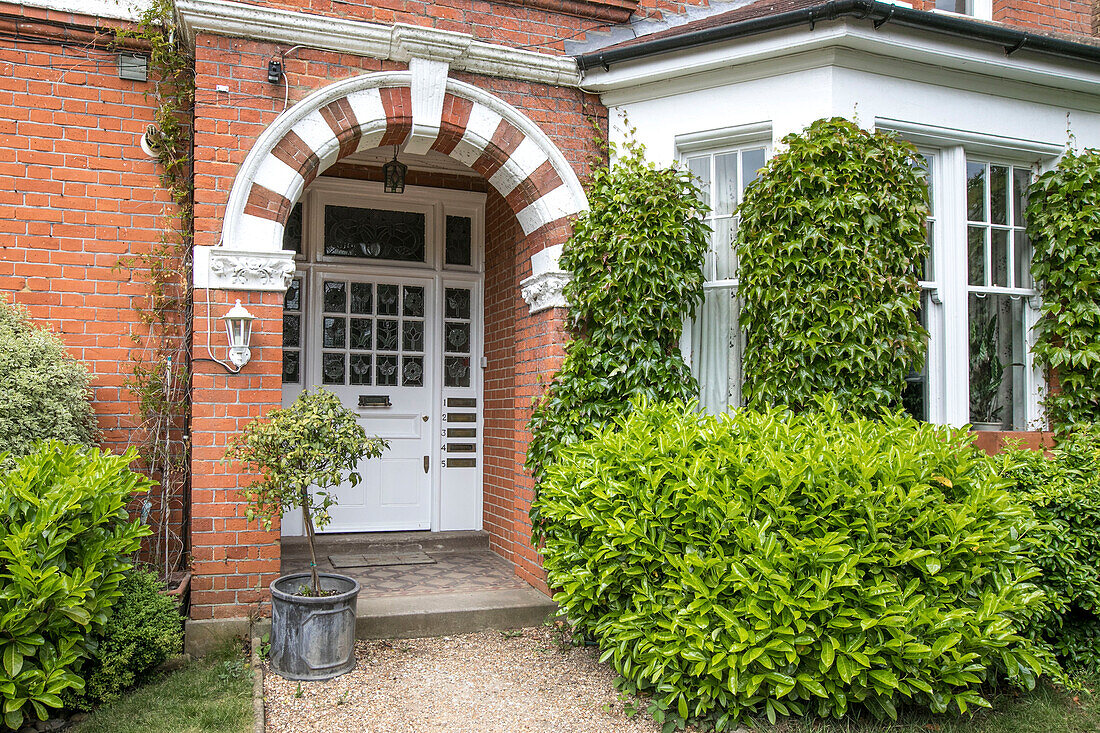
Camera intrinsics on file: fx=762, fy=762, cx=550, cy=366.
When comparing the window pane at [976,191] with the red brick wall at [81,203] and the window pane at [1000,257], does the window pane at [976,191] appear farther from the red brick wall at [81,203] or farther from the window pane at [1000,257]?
the red brick wall at [81,203]

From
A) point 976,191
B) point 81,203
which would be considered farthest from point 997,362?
point 81,203

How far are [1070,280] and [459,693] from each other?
523 centimetres

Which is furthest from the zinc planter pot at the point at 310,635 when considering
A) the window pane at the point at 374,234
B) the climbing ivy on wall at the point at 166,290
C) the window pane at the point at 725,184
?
the window pane at the point at 725,184

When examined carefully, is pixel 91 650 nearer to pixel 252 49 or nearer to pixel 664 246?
pixel 252 49

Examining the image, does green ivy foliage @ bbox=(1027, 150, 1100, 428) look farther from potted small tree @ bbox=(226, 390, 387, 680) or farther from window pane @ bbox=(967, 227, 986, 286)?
potted small tree @ bbox=(226, 390, 387, 680)

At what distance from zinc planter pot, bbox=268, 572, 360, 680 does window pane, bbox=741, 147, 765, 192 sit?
3942 mm

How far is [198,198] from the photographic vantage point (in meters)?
4.76

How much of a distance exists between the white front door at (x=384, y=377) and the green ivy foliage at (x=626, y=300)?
192 centimetres

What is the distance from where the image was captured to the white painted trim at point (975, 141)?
5.50 metres

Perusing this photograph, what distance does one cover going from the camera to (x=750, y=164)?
5629 millimetres

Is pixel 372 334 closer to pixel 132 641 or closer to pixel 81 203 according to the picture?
pixel 81 203

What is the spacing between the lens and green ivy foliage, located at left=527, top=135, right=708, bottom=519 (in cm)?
518

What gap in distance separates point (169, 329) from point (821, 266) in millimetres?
4371

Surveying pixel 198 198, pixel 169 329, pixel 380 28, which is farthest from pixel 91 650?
pixel 380 28
